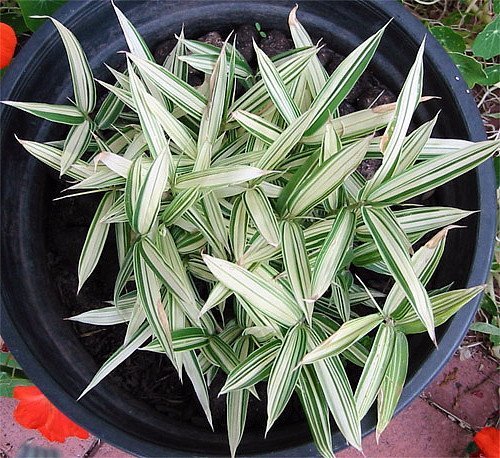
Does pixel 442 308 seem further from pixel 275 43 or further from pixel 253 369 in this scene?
pixel 275 43

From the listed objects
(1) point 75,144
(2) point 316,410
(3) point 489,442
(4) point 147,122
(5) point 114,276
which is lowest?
(3) point 489,442

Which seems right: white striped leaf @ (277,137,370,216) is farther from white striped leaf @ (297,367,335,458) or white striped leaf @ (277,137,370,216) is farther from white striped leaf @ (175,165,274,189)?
white striped leaf @ (297,367,335,458)

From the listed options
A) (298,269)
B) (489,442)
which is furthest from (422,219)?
(489,442)

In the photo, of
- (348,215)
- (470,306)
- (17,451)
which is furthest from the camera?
(17,451)

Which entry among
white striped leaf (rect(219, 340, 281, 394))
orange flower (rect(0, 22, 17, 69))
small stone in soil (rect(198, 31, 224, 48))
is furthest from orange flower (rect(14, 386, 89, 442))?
small stone in soil (rect(198, 31, 224, 48))

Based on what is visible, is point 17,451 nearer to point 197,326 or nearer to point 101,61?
point 197,326

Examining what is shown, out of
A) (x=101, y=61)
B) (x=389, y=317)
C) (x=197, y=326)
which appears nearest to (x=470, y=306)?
(x=389, y=317)
